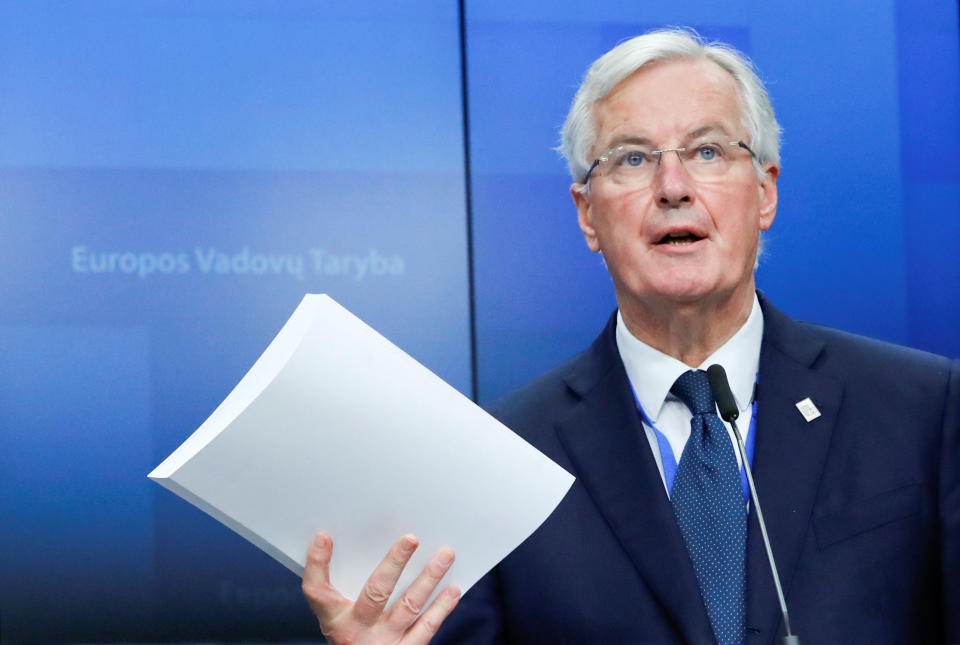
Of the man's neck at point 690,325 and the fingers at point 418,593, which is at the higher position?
the man's neck at point 690,325

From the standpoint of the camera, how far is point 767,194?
1875 millimetres

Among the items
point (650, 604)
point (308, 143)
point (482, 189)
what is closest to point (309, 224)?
point (308, 143)

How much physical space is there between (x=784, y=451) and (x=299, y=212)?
4.06ft

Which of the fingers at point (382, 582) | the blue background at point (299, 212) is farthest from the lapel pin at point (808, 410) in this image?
the blue background at point (299, 212)

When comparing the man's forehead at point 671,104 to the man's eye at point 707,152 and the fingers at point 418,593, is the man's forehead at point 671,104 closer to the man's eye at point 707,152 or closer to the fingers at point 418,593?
the man's eye at point 707,152

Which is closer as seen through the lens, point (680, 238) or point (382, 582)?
point (382, 582)

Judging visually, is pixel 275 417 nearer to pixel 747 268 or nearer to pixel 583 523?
pixel 583 523

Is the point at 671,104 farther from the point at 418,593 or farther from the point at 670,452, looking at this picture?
the point at 418,593

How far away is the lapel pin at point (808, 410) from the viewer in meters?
1.64

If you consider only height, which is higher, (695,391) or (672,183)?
(672,183)

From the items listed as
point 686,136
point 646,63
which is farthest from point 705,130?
point 646,63

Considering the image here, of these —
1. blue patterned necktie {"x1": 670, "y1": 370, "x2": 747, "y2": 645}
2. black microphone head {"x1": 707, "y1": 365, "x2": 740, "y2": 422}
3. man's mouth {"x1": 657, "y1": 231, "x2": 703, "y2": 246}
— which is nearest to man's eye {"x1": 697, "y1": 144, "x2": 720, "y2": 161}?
man's mouth {"x1": 657, "y1": 231, "x2": 703, "y2": 246}

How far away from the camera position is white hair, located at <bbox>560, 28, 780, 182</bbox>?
1.78 m

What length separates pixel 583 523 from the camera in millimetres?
1615
